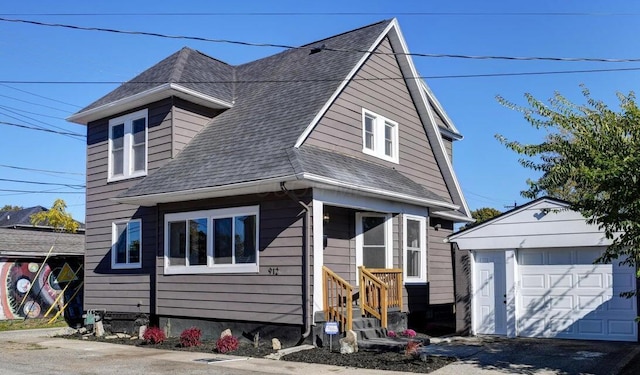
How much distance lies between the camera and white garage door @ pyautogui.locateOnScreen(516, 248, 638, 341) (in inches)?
517

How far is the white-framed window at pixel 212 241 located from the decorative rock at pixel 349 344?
2.61m

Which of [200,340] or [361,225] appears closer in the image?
[200,340]

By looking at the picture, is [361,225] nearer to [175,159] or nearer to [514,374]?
[175,159]

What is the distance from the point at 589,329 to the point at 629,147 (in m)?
6.00

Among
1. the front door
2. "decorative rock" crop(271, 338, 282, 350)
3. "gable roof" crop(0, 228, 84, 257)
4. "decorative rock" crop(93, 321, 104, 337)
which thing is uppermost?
"gable roof" crop(0, 228, 84, 257)

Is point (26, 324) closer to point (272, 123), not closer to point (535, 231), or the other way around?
point (272, 123)

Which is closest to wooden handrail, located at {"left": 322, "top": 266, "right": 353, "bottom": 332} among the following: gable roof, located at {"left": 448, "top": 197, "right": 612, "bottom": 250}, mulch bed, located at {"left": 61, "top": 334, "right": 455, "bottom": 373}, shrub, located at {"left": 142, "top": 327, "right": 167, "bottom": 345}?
mulch bed, located at {"left": 61, "top": 334, "right": 455, "bottom": 373}

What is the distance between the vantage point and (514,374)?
382 inches

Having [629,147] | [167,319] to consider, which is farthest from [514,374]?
[167,319]

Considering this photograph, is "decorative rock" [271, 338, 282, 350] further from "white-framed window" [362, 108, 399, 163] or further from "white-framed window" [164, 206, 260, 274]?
"white-framed window" [362, 108, 399, 163]

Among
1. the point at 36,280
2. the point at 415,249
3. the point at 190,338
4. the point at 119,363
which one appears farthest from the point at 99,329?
the point at 415,249

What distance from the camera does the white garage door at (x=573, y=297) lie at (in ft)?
43.1

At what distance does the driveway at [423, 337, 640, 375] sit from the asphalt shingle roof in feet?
15.6

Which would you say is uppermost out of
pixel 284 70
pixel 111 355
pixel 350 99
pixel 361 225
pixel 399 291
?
pixel 284 70
